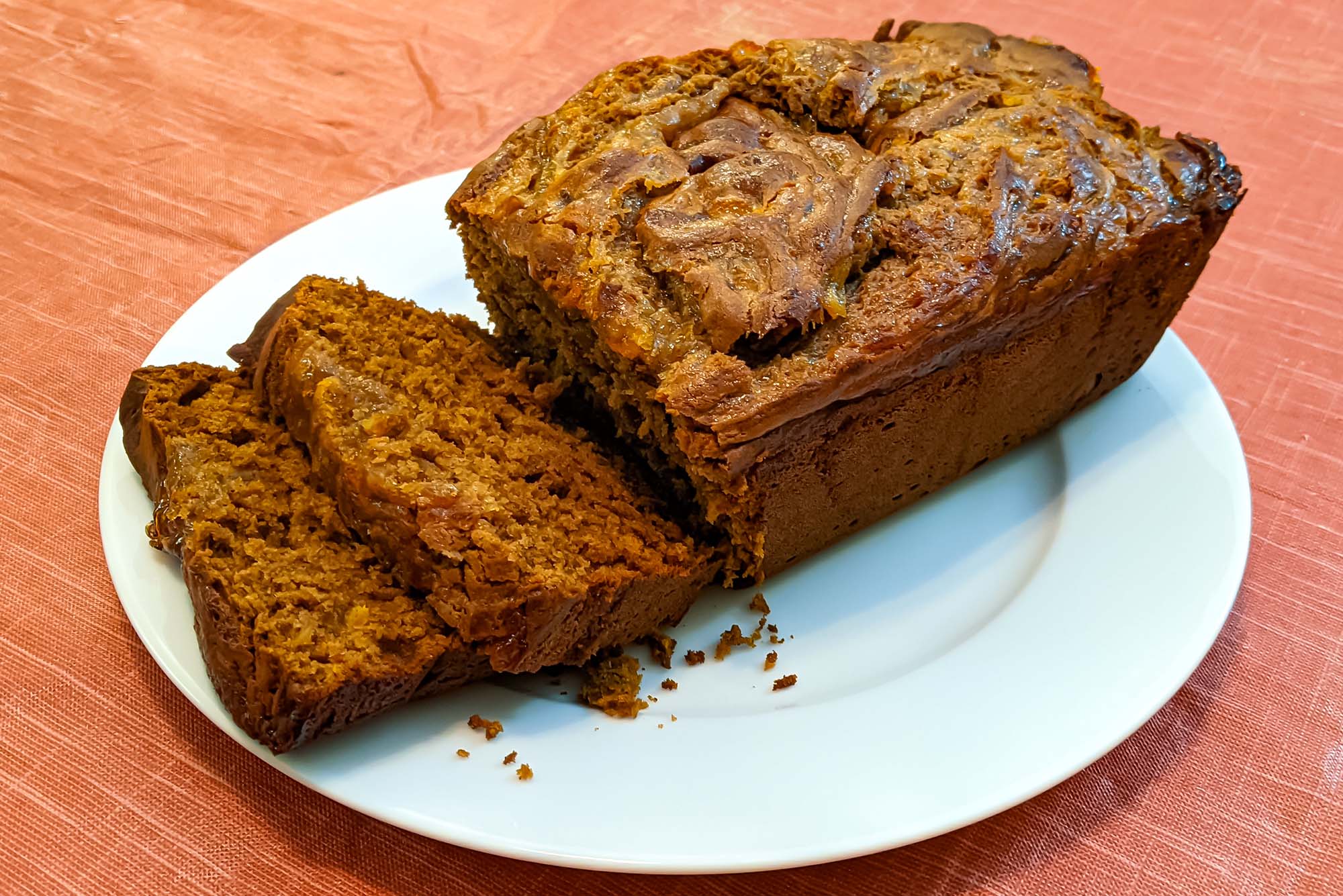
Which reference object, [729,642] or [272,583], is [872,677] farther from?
[272,583]

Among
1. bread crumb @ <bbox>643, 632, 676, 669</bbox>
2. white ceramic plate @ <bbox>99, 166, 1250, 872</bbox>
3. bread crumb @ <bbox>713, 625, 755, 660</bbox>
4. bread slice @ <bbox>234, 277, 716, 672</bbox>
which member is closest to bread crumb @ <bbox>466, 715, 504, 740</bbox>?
white ceramic plate @ <bbox>99, 166, 1250, 872</bbox>

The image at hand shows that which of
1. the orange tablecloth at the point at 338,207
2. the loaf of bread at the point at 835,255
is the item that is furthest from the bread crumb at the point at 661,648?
the orange tablecloth at the point at 338,207

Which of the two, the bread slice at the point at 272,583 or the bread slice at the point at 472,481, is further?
the bread slice at the point at 472,481

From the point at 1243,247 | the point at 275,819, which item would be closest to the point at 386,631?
the point at 275,819

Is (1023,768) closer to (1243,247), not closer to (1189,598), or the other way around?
(1189,598)

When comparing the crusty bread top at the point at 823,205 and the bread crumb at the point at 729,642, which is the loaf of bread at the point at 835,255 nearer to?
the crusty bread top at the point at 823,205

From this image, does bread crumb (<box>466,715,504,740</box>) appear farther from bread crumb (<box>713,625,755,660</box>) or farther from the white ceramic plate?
bread crumb (<box>713,625,755,660</box>)

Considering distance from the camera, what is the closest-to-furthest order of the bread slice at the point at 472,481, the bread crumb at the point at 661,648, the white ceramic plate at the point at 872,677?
the white ceramic plate at the point at 872,677, the bread slice at the point at 472,481, the bread crumb at the point at 661,648

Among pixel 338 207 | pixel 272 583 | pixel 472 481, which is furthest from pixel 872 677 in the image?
pixel 338 207
